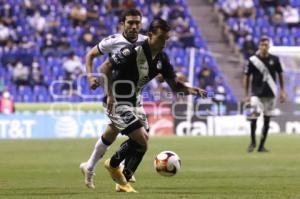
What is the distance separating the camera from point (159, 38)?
9.44 metres

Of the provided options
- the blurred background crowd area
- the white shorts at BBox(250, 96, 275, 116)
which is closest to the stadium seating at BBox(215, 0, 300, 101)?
the blurred background crowd area

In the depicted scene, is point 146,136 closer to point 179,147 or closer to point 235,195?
point 235,195

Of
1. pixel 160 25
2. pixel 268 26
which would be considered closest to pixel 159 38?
pixel 160 25

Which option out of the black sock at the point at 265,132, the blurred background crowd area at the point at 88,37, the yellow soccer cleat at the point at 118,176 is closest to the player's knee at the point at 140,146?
the yellow soccer cleat at the point at 118,176

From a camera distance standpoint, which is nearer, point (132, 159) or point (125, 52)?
point (125, 52)

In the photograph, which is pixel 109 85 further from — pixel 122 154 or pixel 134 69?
pixel 122 154

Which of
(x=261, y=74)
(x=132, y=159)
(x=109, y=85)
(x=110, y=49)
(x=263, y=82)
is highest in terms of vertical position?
(x=110, y=49)

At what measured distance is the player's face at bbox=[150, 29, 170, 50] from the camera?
371 inches

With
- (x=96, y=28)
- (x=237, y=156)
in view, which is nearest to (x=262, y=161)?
(x=237, y=156)

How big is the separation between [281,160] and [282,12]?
23.4 metres

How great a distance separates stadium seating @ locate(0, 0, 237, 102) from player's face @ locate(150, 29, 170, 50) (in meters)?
21.4

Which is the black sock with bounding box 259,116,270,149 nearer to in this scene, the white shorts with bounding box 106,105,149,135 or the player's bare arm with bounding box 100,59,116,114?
the white shorts with bounding box 106,105,149,135

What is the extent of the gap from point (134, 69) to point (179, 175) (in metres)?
3.43

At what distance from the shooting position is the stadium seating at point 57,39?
32.1m
